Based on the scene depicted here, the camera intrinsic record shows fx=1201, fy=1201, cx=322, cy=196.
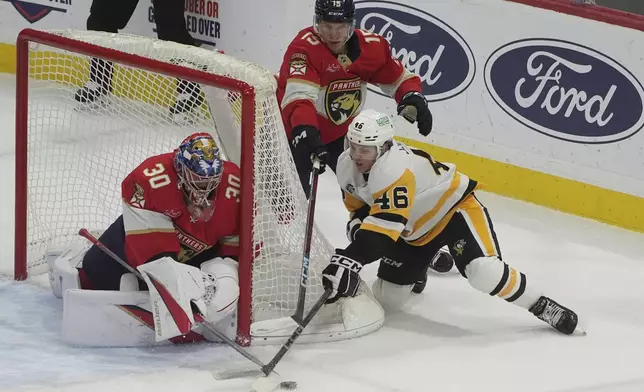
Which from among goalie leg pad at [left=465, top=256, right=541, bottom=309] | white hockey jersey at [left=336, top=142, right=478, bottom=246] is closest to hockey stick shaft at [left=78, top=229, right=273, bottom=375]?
white hockey jersey at [left=336, top=142, right=478, bottom=246]

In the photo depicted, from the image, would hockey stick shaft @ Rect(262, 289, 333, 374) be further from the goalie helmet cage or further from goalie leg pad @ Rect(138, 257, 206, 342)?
goalie leg pad @ Rect(138, 257, 206, 342)

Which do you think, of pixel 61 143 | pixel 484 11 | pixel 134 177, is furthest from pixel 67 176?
pixel 484 11

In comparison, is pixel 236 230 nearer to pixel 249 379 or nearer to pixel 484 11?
pixel 249 379

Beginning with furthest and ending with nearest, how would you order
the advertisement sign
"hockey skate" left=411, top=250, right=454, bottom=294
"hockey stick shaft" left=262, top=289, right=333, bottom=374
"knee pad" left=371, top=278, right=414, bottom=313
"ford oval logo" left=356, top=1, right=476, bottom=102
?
the advertisement sign < "ford oval logo" left=356, top=1, right=476, bottom=102 < "hockey skate" left=411, top=250, right=454, bottom=294 < "knee pad" left=371, top=278, right=414, bottom=313 < "hockey stick shaft" left=262, top=289, right=333, bottom=374

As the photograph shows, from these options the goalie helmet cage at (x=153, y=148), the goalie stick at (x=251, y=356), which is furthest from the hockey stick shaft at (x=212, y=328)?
the goalie helmet cage at (x=153, y=148)

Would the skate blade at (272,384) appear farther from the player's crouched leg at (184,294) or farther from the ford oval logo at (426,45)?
the ford oval logo at (426,45)

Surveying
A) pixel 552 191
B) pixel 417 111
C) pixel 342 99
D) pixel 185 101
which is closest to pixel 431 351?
pixel 417 111

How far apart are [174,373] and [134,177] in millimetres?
568

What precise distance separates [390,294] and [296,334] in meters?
0.57

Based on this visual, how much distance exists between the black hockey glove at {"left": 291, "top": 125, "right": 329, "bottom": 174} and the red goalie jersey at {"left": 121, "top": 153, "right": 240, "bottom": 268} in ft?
1.14

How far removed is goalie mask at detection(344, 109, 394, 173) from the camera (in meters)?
3.49

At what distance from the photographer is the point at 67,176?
438cm

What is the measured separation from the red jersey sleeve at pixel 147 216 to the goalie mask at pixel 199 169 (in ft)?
0.24

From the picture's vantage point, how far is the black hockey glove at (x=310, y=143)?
3.78 metres
